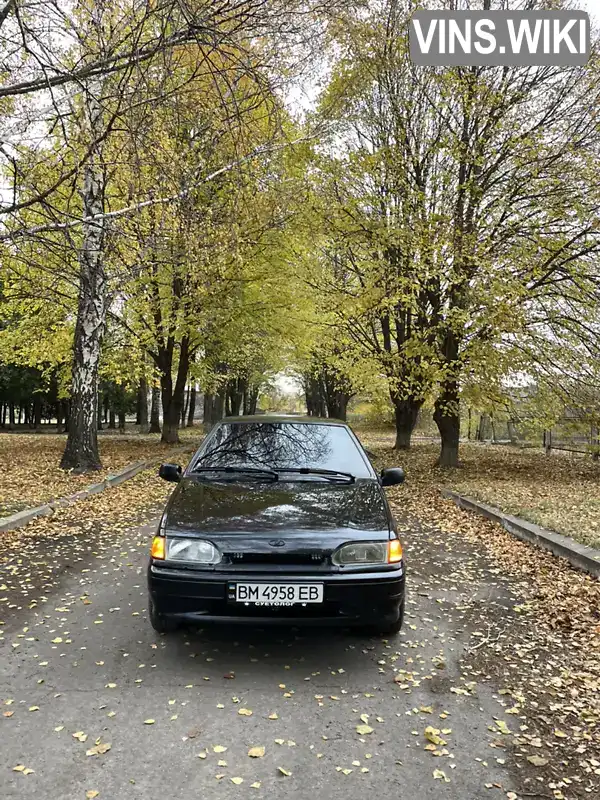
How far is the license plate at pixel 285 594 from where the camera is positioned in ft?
12.4

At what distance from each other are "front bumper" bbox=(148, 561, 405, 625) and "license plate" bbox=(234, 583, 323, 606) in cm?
3

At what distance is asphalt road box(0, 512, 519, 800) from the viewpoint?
108 inches

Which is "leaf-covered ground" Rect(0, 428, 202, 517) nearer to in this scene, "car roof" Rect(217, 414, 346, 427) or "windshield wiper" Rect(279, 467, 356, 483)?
"car roof" Rect(217, 414, 346, 427)

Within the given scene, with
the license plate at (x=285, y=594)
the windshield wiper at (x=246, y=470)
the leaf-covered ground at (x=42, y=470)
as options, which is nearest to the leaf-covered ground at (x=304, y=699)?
the license plate at (x=285, y=594)

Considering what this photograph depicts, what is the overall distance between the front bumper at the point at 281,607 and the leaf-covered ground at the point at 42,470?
5.48 metres

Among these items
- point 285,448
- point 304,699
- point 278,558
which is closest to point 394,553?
point 278,558

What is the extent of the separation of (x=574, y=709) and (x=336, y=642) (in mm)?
1562

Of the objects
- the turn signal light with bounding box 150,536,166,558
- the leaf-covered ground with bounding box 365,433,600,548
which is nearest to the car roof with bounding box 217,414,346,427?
the turn signal light with bounding box 150,536,166,558

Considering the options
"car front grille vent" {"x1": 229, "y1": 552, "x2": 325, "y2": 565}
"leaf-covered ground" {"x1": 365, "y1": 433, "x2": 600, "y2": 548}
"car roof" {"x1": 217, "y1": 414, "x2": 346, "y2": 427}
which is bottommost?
"leaf-covered ground" {"x1": 365, "y1": 433, "x2": 600, "y2": 548}

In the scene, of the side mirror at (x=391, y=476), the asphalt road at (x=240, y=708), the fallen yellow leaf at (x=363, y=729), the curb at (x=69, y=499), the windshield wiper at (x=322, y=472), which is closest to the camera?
the asphalt road at (x=240, y=708)

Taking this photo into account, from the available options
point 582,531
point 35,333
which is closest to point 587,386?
point 582,531

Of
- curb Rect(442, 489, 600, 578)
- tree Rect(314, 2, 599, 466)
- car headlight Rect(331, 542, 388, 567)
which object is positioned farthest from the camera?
tree Rect(314, 2, 599, 466)

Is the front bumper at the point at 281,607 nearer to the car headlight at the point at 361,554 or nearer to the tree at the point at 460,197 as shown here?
the car headlight at the point at 361,554

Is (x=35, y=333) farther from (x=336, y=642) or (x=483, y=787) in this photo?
(x=483, y=787)
